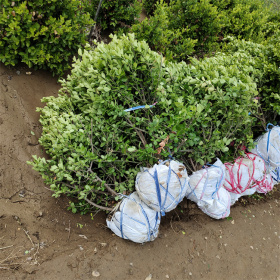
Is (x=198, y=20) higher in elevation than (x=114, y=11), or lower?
higher

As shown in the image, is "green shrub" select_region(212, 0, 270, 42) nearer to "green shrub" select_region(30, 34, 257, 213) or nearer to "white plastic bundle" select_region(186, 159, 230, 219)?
"green shrub" select_region(30, 34, 257, 213)

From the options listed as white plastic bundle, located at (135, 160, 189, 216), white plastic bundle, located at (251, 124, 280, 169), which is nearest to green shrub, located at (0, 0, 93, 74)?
Result: white plastic bundle, located at (135, 160, 189, 216)

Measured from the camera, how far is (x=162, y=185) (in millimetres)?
2375

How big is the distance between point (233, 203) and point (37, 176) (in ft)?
9.11

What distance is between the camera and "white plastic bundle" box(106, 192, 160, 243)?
7.98 feet

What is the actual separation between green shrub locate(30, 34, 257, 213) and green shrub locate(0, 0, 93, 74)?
0.85 metres

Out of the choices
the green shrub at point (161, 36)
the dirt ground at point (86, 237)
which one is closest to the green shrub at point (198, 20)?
the green shrub at point (161, 36)

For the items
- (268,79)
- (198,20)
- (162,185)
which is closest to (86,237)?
(162,185)

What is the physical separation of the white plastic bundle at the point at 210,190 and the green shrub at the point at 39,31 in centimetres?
266

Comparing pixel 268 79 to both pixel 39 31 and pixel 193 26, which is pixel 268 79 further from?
pixel 39 31

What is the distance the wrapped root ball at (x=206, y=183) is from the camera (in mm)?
2748

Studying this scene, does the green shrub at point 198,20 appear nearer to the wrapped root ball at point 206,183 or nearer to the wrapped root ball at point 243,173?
the wrapped root ball at point 243,173

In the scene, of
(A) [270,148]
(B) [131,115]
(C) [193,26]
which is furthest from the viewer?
(C) [193,26]

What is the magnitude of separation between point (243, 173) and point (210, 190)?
70cm
